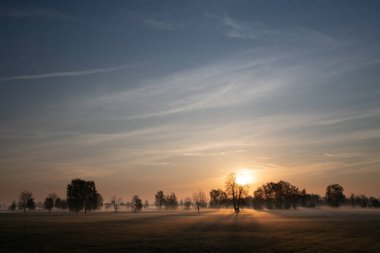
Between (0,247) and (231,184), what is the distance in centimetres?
9739

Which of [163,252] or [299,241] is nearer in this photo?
[163,252]

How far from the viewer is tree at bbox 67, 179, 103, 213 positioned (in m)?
160

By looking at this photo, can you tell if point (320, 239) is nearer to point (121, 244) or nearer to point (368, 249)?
point (368, 249)

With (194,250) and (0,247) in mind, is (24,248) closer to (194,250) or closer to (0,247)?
(0,247)

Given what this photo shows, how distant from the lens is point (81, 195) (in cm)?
16162

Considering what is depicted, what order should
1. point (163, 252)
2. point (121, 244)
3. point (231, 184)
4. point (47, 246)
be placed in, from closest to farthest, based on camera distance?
point (163, 252)
point (47, 246)
point (121, 244)
point (231, 184)

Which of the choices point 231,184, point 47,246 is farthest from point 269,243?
point 231,184

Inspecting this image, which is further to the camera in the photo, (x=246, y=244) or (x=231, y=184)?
(x=231, y=184)

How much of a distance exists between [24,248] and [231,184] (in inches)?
3818

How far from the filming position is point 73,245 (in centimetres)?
3005

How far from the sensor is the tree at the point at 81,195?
159500 mm

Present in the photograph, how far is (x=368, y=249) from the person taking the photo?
27734mm

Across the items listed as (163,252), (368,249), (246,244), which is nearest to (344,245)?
(368,249)

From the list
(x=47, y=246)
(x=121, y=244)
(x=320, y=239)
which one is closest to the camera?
(x=47, y=246)
